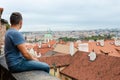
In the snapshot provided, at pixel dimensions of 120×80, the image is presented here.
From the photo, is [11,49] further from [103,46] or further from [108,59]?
[103,46]

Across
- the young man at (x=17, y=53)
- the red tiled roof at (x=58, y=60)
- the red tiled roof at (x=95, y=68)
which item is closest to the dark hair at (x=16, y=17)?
the young man at (x=17, y=53)

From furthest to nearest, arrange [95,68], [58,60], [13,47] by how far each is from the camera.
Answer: [58,60]
[95,68]
[13,47]

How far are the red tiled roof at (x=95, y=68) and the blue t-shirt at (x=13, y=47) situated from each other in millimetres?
17989

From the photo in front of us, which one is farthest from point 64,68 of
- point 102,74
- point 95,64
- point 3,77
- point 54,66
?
point 3,77

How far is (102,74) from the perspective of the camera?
2364 cm

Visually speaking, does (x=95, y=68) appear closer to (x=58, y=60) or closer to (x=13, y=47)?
(x=58, y=60)

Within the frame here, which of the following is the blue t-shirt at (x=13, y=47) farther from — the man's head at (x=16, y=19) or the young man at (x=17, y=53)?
the man's head at (x=16, y=19)

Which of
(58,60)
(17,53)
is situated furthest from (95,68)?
(17,53)

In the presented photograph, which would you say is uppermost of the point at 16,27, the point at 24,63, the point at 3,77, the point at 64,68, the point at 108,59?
the point at 16,27

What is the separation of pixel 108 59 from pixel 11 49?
2253cm

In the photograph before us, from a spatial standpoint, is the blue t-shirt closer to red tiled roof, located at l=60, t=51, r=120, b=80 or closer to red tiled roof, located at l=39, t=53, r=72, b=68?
red tiled roof, located at l=60, t=51, r=120, b=80

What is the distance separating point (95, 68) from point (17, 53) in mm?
22643

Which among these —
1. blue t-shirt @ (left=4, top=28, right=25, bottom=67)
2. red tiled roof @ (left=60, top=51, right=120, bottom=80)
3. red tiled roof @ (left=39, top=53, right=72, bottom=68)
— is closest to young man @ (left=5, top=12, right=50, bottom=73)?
blue t-shirt @ (left=4, top=28, right=25, bottom=67)

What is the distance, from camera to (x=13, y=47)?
12.8 ft
